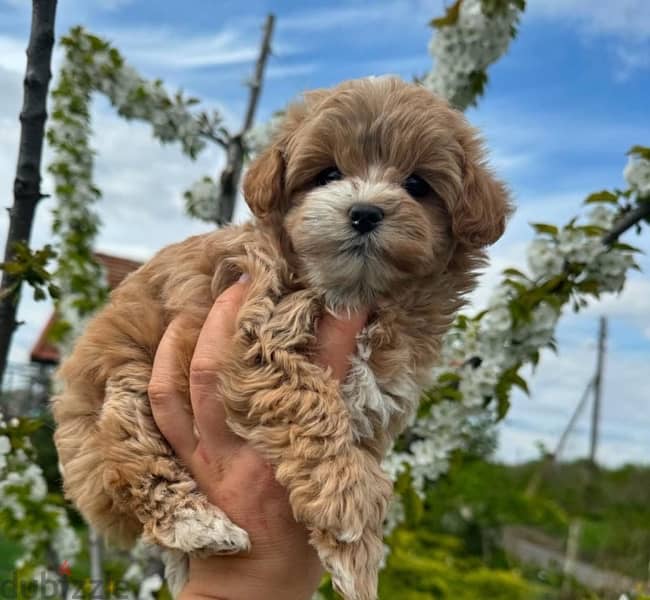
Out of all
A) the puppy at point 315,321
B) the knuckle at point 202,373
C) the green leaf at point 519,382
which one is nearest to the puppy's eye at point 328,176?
the puppy at point 315,321

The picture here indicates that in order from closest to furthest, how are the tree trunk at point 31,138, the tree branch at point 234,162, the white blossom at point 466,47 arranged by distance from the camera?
1. the tree trunk at point 31,138
2. the white blossom at point 466,47
3. the tree branch at point 234,162

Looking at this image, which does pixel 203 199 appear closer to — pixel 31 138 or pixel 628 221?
pixel 31 138

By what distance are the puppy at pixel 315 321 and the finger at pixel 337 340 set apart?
0.04 metres

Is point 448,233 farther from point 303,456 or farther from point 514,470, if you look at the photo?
point 514,470

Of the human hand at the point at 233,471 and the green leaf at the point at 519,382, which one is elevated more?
the green leaf at the point at 519,382

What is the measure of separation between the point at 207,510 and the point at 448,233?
1.28 metres

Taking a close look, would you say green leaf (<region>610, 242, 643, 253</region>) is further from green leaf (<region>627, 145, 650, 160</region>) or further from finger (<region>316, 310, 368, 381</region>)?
finger (<region>316, 310, 368, 381</region>)

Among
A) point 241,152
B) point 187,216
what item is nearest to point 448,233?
point 241,152

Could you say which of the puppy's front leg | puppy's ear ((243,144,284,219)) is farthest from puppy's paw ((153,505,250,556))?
puppy's ear ((243,144,284,219))

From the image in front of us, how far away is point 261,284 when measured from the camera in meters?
2.61

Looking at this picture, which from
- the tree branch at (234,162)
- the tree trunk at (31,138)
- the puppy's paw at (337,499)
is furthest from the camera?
the tree branch at (234,162)

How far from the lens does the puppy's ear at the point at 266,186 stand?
2736mm

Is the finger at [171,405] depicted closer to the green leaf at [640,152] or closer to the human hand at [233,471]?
the human hand at [233,471]

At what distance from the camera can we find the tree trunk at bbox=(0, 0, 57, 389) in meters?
3.37
